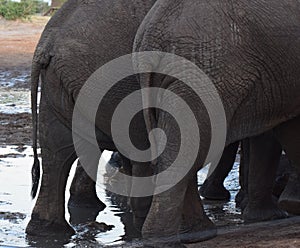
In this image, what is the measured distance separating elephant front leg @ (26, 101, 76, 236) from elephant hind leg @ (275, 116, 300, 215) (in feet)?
3.51

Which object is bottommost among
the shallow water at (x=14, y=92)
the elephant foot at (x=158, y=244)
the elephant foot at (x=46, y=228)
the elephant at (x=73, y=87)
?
the elephant foot at (x=46, y=228)

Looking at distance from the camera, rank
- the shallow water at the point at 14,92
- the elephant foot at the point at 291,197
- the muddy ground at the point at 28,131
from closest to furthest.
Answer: the muddy ground at the point at 28,131, the elephant foot at the point at 291,197, the shallow water at the point at 14,92

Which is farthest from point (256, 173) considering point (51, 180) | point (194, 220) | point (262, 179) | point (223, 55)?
point (223, 55)

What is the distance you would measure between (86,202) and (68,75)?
51.7 inches

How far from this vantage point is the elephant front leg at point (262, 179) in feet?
19.0

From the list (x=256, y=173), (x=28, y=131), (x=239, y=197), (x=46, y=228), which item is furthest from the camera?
(x=28, y=131)

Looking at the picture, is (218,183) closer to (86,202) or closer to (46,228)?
(86,202)

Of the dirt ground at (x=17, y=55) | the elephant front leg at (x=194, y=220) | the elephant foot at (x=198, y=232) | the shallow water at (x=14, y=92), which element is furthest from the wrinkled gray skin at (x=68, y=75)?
the shallow water at (x=14, y=92)

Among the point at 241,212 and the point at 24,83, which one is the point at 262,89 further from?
the point at 24,83

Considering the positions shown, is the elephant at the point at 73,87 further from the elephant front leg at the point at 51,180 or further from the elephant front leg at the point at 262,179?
the elephant front leg at the point at 262,179

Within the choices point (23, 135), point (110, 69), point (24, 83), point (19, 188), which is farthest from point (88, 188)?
point (24, 83)

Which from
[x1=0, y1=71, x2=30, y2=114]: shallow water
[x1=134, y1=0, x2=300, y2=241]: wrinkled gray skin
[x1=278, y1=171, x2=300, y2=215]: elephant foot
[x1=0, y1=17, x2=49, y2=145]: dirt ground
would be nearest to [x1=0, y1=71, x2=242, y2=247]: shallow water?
[x1=278, y1=171, x2=300, y2=215]: elephant foot

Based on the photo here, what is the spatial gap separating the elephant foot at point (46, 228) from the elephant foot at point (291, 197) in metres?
1.14

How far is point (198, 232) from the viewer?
17.5 feet
